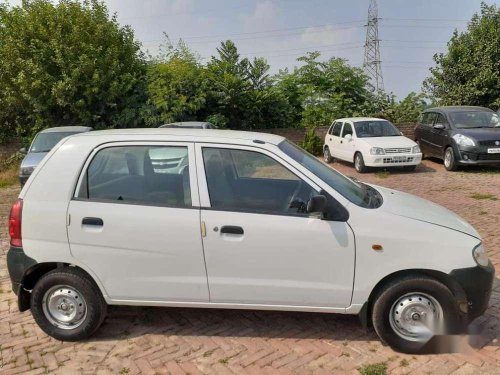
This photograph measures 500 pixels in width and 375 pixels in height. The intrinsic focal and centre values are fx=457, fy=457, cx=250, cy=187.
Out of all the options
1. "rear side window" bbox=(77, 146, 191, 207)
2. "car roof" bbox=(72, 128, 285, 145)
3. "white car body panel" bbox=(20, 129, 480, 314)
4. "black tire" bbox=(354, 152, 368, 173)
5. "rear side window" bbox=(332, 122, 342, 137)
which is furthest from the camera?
"rear side window" bbox=(332, 122, 342, 137)

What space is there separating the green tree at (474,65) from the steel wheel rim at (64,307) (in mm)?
18137

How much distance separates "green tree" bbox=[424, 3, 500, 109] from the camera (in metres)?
17.8

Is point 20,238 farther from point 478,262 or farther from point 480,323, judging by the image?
point 480,323

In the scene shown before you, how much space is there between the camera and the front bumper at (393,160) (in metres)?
12.5

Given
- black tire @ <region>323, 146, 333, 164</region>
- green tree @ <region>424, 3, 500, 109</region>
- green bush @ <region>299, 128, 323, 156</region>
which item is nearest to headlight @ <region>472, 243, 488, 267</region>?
black tire @ <region>323, 146, 333, 164</region>

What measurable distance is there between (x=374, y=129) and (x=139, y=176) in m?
11.1

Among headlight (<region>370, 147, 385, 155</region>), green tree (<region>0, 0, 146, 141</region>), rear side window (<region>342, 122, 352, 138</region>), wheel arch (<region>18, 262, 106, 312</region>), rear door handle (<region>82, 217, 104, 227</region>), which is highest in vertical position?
green tree (<region>0, 0, 146, 141</region>)

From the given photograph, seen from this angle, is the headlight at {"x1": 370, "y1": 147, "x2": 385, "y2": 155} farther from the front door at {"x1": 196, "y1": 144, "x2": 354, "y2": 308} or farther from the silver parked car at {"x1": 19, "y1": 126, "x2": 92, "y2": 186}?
the front door at {"x1": 196, "y1": 144, "x2": 354, "y2": 308}

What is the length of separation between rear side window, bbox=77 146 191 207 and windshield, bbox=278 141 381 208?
0.86 metres

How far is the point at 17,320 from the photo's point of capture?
14.2 ft

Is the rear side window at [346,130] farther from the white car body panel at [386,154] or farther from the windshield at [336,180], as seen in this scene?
the windshield at [336,180]

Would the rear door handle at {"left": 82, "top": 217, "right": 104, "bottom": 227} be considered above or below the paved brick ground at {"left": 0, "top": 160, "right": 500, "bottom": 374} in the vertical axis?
above

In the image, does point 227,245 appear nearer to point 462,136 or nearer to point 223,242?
point 223,242

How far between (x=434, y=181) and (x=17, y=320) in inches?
392
